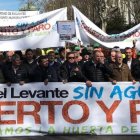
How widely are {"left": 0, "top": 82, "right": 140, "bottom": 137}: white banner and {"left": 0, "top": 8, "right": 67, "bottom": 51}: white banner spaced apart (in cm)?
280

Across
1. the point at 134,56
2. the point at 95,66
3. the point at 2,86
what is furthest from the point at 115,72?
the point at 134,56

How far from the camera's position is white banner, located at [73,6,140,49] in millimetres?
13227

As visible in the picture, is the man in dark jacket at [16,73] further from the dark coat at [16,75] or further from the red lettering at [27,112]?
the red lettering at [27,112]

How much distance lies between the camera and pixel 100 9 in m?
47.9

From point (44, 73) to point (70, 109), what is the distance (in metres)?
1.06

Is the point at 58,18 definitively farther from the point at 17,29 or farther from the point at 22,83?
the point at 22,83

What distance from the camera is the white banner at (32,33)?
1230 centimetres

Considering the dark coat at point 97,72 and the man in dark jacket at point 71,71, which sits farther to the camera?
the man in dark jacket at point 71,71

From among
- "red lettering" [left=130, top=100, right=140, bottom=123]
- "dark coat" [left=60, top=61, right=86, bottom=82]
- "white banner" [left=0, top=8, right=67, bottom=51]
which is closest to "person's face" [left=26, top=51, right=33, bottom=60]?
"dark coat" [left=60, top=61, right=86, bottom=82]

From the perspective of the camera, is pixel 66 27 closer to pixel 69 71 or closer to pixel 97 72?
pixel 69 71

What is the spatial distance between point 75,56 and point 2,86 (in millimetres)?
1979

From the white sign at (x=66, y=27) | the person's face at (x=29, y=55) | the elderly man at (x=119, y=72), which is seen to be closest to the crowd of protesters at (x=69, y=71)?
the elderly man at (x=119, y=72)

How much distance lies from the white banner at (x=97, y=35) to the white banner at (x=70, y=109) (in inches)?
149

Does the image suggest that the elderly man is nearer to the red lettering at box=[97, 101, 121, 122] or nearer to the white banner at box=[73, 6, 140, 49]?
the red lettering at box=[97, 101, 121, 122]
